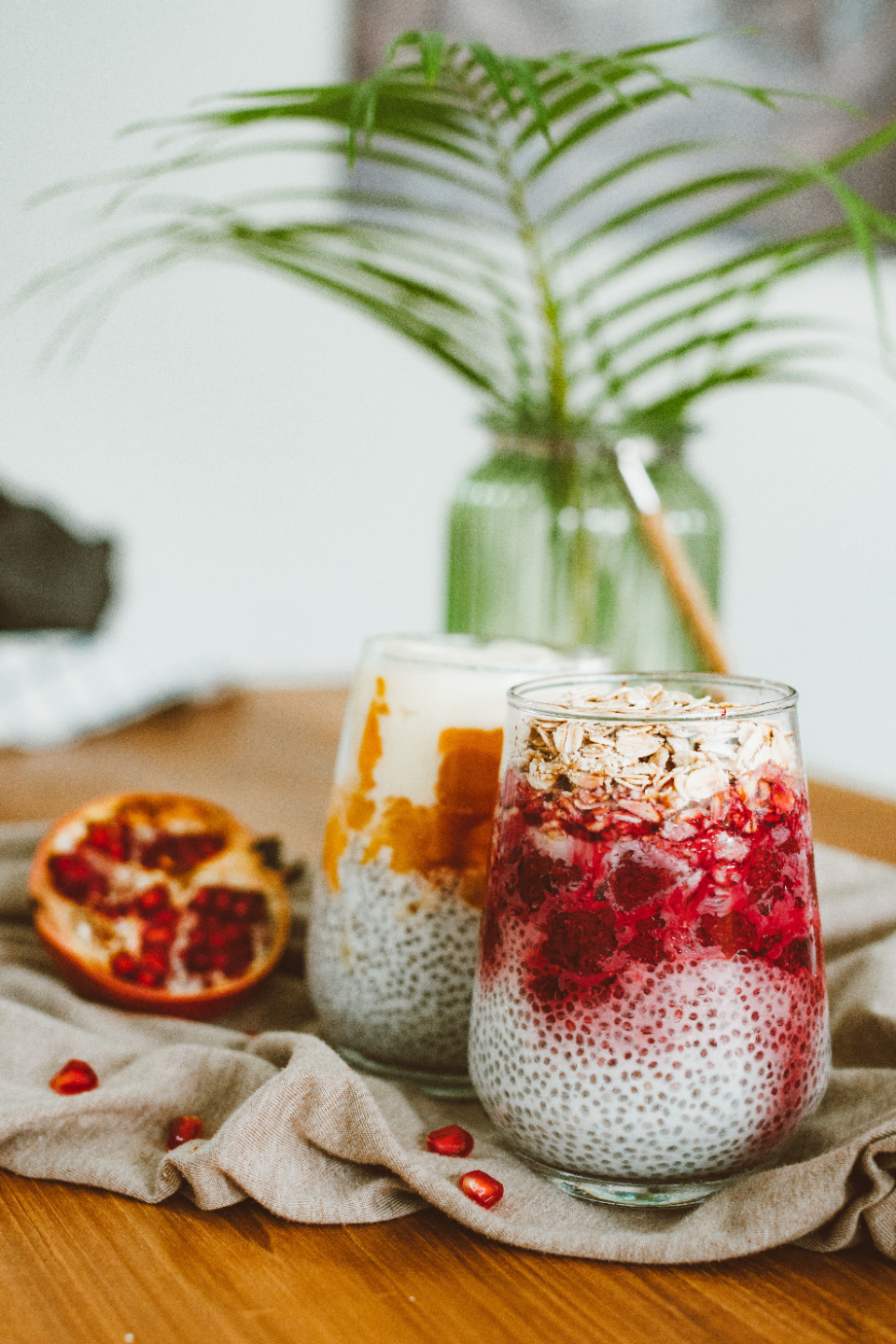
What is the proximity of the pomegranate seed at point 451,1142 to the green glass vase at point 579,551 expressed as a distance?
47 centimetres

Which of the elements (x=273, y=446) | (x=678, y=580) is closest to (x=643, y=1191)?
(x=678, y=580)

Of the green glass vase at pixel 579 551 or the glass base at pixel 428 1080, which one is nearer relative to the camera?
the glass base at pixel 428 1080

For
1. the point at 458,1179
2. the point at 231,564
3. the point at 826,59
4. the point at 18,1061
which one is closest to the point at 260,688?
the point at 18,1061

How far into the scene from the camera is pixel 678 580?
865mm

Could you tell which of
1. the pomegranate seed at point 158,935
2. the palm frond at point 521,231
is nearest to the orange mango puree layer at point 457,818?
the pomegranate seed at point 158,935

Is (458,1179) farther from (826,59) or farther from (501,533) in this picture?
(826,59)

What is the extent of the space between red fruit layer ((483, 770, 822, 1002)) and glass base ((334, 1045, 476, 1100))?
152 mm

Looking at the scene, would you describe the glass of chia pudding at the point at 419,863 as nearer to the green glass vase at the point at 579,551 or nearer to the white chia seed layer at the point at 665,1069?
the white chia seed layer at the point at 665,1069

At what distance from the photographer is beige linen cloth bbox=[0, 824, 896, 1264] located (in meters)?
0.52

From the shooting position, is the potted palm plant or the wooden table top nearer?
the wooden table top

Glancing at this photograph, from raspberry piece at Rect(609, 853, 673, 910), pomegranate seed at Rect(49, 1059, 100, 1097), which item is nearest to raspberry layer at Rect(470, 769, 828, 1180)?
raspberry piece at Rect(609, 853, 673, 910)

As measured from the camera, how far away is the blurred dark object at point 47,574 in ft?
6.00

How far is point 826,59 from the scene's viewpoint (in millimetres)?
2572

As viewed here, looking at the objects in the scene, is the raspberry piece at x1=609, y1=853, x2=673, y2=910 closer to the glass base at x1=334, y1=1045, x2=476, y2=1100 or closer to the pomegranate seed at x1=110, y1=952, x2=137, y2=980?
the glass base at x1=334, y1=1045, x2=476, y2=1100
